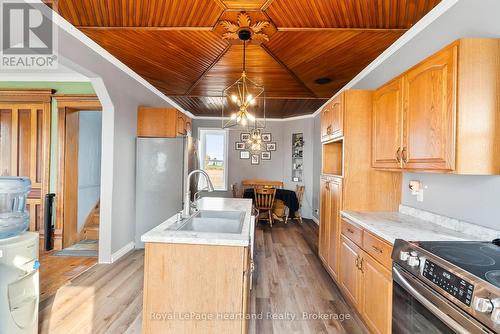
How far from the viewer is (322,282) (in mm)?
2773

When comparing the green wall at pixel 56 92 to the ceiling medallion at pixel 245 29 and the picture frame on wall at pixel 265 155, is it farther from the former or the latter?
the picture frame on wall at pixel 265 155

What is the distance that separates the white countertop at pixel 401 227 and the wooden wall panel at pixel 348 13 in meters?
1.77

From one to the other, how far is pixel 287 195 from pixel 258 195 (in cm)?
72

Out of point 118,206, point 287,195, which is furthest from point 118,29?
point 287,195

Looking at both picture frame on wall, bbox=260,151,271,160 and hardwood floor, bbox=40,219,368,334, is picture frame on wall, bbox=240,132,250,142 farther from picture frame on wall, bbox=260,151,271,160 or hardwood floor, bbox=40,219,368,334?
hardwood floor, bbox=40,219,368,334

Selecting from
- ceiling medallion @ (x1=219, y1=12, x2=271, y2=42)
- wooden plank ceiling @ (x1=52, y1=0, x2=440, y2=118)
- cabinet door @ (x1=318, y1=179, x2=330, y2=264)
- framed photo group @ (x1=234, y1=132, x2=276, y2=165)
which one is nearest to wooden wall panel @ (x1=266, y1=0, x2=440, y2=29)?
wooden plank ceiling @ (x1=52, y1=0, x2=440, y2=118)

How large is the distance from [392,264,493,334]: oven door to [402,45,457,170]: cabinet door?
0.74m

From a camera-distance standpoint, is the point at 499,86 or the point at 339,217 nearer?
the point at 499,86

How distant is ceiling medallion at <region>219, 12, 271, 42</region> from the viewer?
228 cm

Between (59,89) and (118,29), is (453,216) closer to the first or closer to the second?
(118,29)

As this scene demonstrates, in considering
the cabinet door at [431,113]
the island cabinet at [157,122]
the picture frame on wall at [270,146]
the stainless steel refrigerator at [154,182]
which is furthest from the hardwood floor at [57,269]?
the picture frame on wall at [270,146]

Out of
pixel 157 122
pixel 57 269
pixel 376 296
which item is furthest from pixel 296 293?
pixel 157 122

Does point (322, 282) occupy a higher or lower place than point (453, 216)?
lower

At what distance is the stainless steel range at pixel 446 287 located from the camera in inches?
37.5
